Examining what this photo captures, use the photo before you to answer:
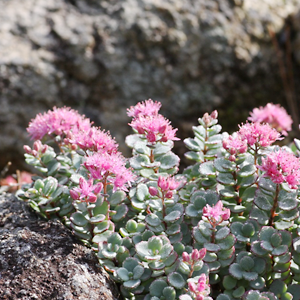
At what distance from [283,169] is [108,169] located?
554mm

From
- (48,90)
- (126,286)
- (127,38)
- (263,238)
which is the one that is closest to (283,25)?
(127,38)

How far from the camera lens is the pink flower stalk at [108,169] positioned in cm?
136

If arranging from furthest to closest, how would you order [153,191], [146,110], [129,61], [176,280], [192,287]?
1. [129,61]
2. [146,110]
3. [153,191]
4. [176,280]
5. [192,287]

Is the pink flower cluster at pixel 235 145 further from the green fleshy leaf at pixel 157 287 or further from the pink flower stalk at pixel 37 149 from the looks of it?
the pink flower stalk at pixel 37 149

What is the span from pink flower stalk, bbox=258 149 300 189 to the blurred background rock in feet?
6.71

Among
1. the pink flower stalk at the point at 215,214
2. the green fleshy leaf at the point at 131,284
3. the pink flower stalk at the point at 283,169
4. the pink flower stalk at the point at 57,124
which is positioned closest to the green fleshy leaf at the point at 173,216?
the pink flower stalk at the point at 215,214

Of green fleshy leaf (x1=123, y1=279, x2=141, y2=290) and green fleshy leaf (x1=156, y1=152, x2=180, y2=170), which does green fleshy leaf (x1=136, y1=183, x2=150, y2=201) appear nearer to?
green fleshy leaf (x1=156, y1=152, x2=180, y2=170)

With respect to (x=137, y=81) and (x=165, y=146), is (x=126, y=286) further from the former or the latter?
(x=137, y=81)

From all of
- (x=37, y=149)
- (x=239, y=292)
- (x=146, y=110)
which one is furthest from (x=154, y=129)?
(x=239, y=292)

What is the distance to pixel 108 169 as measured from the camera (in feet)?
4.46

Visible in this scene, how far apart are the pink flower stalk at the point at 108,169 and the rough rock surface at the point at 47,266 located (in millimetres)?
255

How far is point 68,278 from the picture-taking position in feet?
4.22

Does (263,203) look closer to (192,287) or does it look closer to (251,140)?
(251,140)

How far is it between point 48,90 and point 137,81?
0.69 metres
